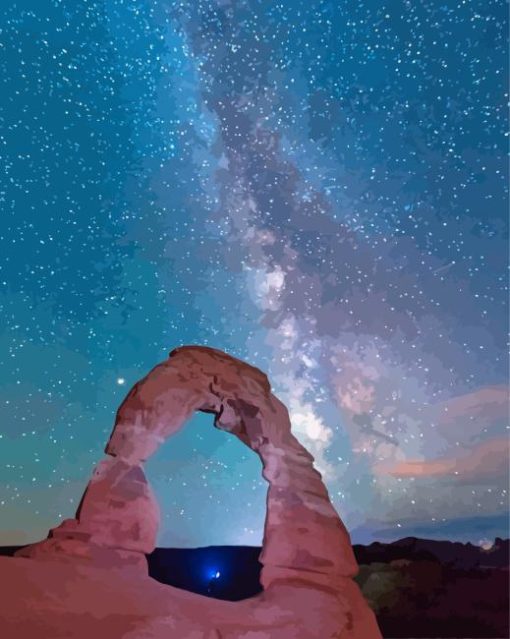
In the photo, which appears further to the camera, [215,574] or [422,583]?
[215,574]

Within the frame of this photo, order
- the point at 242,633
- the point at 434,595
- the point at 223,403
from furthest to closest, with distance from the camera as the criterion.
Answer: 1. the point at 434,595
2. the point at 223,403
3. the point at 242,633

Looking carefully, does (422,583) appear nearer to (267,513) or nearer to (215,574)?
(215,574)

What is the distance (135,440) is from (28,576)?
2817 millimetres

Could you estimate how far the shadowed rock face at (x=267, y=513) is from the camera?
331 inches

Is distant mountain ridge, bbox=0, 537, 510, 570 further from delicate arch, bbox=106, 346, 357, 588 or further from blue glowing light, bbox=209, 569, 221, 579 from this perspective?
delicate arch, bbox=106, 346, 357, 588

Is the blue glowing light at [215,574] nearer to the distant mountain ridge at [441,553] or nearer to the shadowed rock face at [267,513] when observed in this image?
the distant mountain ridge at [441,553]

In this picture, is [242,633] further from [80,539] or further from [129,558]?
[80,539]

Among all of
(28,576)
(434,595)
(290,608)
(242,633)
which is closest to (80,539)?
(28,576)

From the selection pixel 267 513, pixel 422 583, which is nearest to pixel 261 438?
pixel 267 513

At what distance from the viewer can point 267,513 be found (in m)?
9.86

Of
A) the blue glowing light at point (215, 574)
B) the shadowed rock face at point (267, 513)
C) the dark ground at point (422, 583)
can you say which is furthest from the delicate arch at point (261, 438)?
the blue glowing light at point (215, 574)

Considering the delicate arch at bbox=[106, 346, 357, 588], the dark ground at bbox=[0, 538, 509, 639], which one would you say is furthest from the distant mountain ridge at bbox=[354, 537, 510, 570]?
the delicate arch at bbox=[106, 346, 357, 588]

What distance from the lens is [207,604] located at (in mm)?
7969

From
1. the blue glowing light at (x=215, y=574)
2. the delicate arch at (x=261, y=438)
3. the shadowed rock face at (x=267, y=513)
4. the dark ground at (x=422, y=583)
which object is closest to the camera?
the shadowed rock face at (x=267, y=513)
